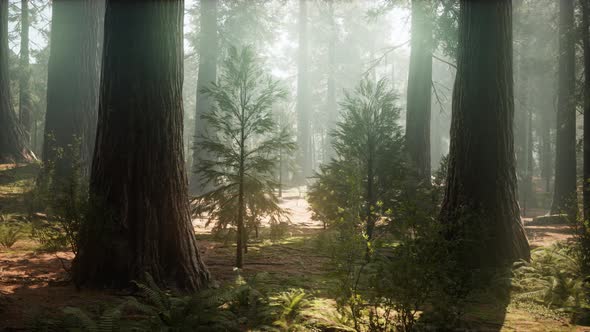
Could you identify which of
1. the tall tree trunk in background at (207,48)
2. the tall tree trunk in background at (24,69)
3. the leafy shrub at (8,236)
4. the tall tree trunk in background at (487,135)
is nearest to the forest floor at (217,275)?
the leafy shrub at (8,236)

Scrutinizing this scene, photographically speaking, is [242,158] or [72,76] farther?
[72,76]

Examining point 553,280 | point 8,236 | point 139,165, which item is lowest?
point 553,280

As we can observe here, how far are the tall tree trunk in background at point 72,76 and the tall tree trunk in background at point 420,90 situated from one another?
9502 millimetres

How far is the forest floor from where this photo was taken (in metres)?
4.44

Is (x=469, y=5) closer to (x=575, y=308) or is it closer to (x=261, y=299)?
(x=575, y=308)

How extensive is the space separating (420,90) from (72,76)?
420 inches

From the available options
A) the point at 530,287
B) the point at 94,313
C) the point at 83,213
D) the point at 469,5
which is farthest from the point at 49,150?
the point at 530,287

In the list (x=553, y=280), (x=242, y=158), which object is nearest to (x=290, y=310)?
(x=242, y=158)

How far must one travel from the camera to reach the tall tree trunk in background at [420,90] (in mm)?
12656

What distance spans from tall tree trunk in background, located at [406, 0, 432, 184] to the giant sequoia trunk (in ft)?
28.4

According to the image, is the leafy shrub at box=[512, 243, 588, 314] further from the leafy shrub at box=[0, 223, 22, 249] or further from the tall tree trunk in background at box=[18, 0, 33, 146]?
the tall tree trunk in background at box=[18, 0, 33, 146]

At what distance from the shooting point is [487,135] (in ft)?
21.9

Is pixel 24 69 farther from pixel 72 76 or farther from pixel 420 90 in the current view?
pixel 420 90

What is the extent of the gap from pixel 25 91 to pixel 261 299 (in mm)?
23471
